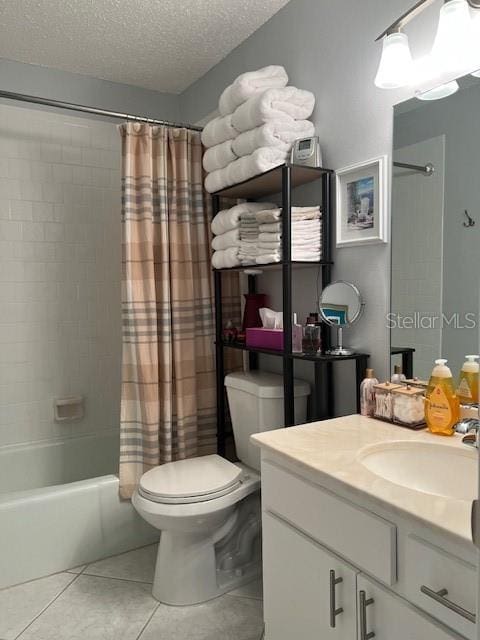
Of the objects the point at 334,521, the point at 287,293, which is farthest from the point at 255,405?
the point at 334,521

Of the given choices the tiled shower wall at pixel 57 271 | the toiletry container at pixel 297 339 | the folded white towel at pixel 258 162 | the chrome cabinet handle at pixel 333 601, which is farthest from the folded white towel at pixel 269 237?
the tiled shower wall at pixel 57 271

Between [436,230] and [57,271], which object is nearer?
[436,230]

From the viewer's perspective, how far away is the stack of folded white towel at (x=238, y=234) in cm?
218

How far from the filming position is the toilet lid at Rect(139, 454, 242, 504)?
1881 millimetres

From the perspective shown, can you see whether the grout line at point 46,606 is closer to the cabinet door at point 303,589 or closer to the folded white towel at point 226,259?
the cabinet door at point 303,589

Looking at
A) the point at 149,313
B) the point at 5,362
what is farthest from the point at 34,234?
the point at 149,313

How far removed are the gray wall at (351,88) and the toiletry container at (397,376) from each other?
1.5 inches

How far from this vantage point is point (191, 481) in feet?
6.48

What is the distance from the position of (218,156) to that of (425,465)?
5.15 feet

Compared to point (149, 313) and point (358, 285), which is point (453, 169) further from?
point (149, 313)

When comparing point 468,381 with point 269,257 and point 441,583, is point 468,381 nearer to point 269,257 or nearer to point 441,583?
point 441,583

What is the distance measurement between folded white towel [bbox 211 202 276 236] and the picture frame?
404 mm

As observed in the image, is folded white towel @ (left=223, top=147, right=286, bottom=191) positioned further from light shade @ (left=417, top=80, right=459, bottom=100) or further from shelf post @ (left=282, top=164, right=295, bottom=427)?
light shade @ (left=417, top=80, right=459, bottom=100)
